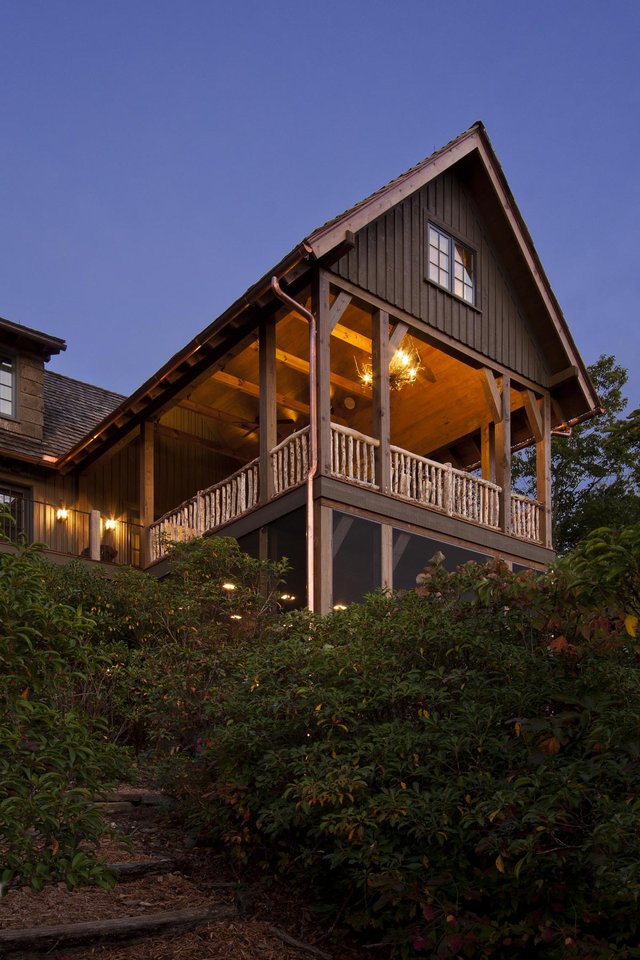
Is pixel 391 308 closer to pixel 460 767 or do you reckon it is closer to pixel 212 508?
pixel 212 508

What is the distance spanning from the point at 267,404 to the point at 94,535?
4557 mm

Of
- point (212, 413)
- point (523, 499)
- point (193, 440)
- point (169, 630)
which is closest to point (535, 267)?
point (523, 499)

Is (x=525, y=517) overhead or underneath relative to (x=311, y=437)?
underneath

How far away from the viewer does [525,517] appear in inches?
629

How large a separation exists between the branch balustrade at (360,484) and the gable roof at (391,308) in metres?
1.79

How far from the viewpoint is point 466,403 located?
17.7 metres

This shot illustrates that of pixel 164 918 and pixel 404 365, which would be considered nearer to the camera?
pixel 164 918

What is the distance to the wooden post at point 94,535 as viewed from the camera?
16750 mm

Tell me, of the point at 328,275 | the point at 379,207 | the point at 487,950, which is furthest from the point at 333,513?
the point at 487,950

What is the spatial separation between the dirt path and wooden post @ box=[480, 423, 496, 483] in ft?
34.8

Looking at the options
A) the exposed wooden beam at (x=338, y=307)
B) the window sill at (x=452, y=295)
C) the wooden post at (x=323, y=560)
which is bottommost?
the wooden post at (x=323, y=560)

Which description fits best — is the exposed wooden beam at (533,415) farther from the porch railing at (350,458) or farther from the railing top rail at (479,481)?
the porch railing at (350,458)

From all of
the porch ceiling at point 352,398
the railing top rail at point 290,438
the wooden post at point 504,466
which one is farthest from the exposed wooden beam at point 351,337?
the railing top rail at point 290,438

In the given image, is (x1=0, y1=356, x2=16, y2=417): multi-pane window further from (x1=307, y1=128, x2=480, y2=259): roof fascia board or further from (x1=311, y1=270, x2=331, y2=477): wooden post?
(x1=307, y1=128, x2=480, y2=259): roof fascia board
